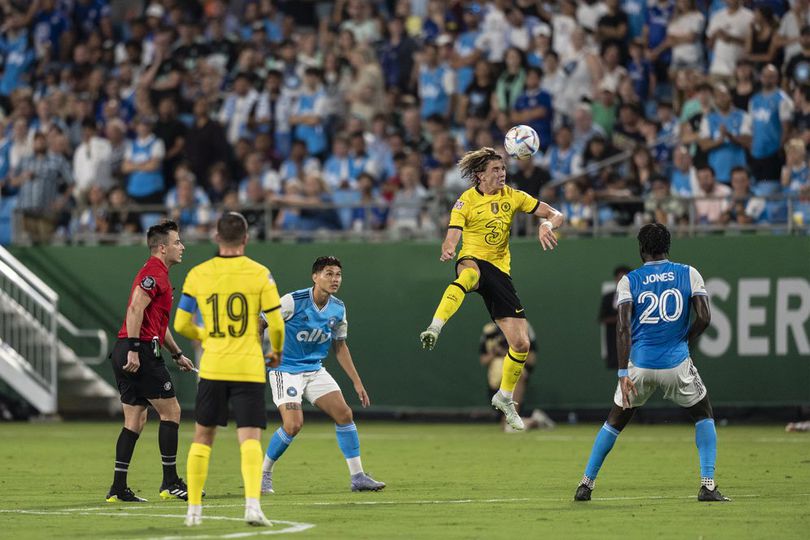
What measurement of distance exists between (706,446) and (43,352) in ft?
53.4

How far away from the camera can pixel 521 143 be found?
50.6 ft

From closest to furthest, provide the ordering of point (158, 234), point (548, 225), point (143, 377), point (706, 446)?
point (706, 446), point (158, 234), point (143, 377), point (548, 225)

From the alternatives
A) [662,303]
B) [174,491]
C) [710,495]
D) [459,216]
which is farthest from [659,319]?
[174,491]

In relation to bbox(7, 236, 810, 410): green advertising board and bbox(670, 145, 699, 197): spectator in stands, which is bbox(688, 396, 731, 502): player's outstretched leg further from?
bbox(7, 236, 810, 410): green advertising board

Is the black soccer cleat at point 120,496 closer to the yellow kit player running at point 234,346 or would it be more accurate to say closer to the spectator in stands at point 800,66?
the yellow kit player running at point 234,346

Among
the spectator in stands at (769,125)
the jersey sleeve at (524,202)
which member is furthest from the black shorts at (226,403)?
the spectator in stands at (769,125)

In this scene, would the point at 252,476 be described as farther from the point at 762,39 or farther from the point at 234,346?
the point at 762,39

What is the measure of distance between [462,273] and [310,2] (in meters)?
18.0

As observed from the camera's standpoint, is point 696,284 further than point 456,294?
No

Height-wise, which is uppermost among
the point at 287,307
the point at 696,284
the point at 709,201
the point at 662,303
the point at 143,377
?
the point at 709,201

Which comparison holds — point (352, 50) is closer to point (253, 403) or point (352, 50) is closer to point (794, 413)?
point (794, 413)

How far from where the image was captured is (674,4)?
2609cm

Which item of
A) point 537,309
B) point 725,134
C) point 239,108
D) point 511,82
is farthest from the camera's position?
point 239,108

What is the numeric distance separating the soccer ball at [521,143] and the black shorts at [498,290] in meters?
1.19
